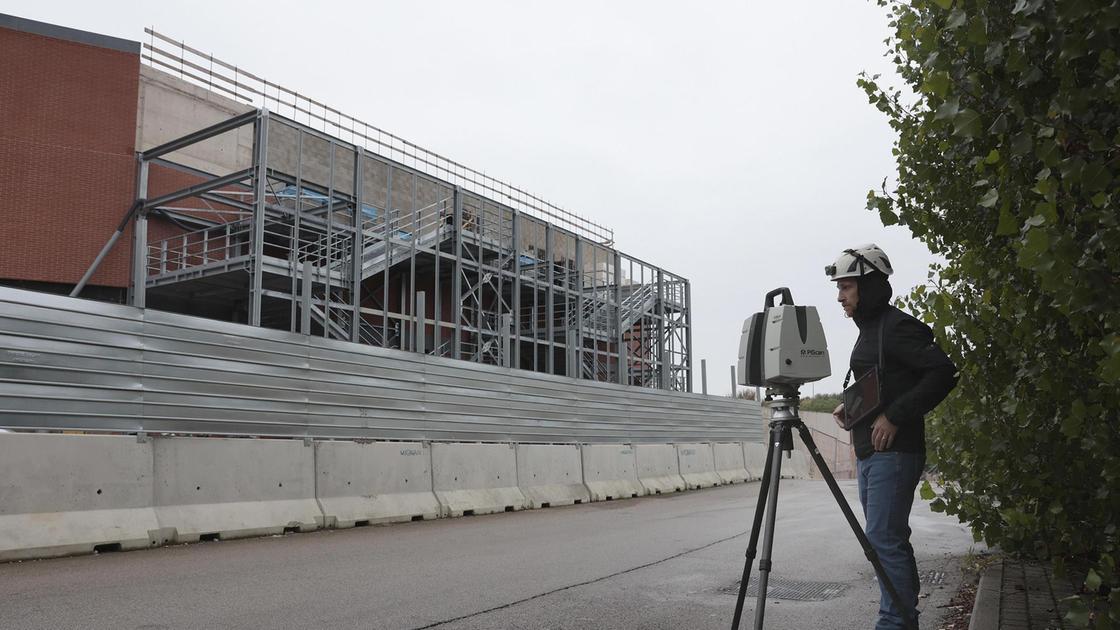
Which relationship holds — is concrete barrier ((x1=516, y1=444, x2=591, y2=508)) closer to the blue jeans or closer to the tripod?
the tripod

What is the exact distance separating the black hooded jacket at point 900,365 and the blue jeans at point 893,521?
0.09 m

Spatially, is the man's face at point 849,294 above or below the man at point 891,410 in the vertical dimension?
above

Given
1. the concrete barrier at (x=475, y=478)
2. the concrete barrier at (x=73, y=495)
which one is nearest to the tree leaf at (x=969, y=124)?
the concrete barrier at (x=73, y=495)

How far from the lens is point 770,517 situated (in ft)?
14.4

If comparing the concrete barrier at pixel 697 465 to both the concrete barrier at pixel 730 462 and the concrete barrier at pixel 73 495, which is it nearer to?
the concrete barrier at pixel 730 462

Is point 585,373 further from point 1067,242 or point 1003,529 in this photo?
point 1067,242

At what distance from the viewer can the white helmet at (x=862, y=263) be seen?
15.4 ft

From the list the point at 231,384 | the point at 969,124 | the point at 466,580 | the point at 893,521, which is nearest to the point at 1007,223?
the point at 969,124

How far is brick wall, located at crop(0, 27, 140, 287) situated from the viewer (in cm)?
2228

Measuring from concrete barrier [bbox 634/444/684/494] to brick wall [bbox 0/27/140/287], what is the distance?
1407 cm

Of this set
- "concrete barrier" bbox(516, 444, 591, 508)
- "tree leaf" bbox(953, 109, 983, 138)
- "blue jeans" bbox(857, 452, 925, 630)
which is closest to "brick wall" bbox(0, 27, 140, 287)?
"concrete barrier" bbox(516, 444, 591, 508)

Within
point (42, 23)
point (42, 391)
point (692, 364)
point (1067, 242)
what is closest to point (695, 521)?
point (42, 391)

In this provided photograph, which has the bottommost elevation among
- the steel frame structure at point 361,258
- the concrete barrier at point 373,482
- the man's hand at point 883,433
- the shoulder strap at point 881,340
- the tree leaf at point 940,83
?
the concrete barrier at point 373,482

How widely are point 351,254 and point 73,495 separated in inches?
559
